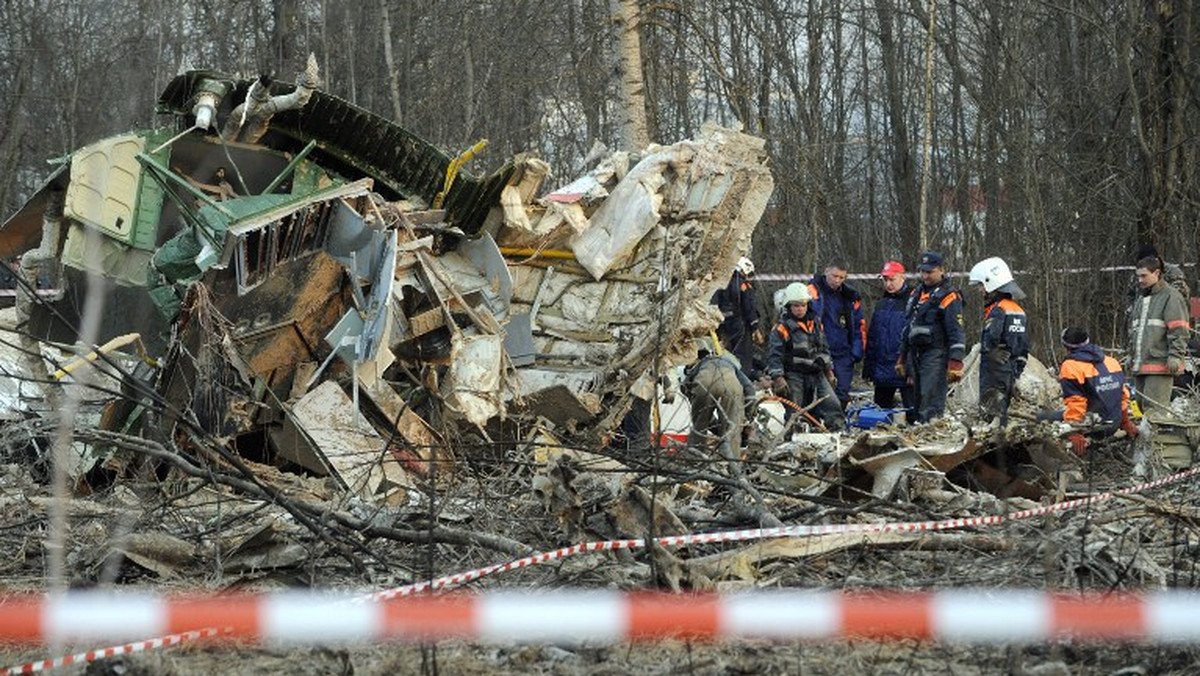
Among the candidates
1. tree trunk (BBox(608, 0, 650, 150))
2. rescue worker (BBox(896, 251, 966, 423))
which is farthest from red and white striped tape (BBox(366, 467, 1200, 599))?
tree trunk (BBox(608, 0, 650, 150))


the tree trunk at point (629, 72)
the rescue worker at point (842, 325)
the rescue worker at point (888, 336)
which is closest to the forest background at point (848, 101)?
the tree trunk at point (629, 72)

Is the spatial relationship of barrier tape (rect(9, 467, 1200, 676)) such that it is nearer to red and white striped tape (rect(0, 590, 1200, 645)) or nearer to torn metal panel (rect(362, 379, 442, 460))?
red and white striped tape (rect(0, 590, 1200, 645))

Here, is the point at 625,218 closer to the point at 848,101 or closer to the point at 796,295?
the point at 796,295

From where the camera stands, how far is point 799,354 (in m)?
12.3

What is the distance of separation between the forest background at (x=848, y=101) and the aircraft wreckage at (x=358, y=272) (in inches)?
211

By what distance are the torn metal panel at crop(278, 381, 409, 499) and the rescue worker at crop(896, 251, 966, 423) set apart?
4535mm

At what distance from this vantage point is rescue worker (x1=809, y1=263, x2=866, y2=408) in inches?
516

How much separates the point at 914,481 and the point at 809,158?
15123 mm

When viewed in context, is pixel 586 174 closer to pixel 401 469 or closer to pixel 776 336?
pixel 776 336

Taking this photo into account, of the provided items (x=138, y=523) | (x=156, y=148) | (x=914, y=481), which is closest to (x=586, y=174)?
(x=156, y=148)

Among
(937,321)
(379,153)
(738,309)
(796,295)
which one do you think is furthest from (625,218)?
(738,309)

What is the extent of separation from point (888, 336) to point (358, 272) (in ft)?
17.2

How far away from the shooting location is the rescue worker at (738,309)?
45.7 feet

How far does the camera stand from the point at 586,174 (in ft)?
38.0
